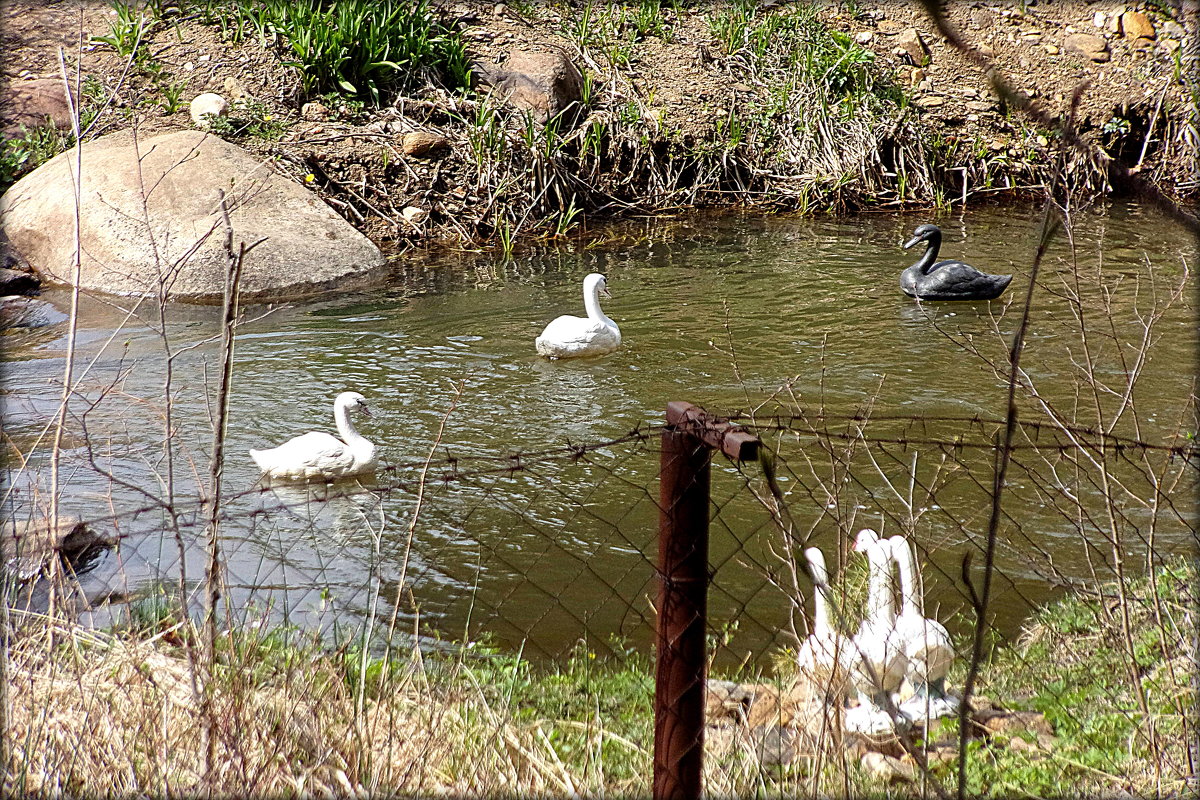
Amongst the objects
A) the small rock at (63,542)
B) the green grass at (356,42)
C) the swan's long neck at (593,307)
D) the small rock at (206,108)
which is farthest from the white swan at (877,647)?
the green grass at (356,42)

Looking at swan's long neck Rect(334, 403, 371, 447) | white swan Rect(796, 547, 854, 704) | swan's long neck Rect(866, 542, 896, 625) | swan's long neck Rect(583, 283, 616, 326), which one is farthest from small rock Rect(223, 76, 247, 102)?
swan's long neck Rect(866, 542, 896, 625)

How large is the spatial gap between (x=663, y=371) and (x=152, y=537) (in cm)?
361

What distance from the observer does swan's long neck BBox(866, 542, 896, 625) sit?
3285mm

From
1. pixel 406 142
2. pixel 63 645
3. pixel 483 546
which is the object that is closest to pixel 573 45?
pixel 406 142

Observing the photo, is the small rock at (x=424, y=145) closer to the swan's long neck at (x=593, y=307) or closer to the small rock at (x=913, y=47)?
the swan's long neck at (x=593, y=307)

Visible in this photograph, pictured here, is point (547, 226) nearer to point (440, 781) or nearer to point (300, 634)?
point (300, 634)

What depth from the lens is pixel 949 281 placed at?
903cm

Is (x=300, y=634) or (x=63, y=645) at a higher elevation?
(x=63, y=645)

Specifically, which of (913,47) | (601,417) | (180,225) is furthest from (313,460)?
(913,47)

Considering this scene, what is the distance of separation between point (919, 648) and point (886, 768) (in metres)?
0.39

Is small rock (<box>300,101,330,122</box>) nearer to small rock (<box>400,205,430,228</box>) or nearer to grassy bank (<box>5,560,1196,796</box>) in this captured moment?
small rock (<box>400,205,430,228</box>)

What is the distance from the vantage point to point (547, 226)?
11.6 m

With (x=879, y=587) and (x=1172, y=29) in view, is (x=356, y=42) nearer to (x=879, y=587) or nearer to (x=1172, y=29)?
(x=879, y=587)

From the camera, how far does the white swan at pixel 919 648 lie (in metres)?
3.26
